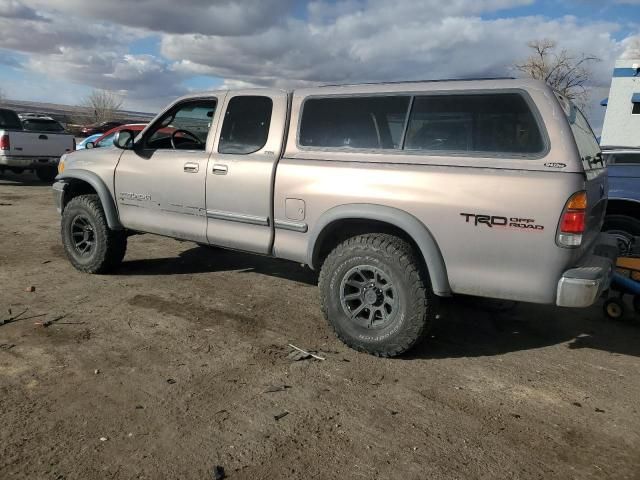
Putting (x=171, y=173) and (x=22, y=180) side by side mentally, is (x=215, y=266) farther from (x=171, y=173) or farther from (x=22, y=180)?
(x=22, y=180)

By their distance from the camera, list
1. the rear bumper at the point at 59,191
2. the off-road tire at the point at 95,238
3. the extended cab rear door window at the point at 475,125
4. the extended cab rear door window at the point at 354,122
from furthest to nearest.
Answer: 1. the rear bumper at the point at 59,191
2. the off-road tire at the point at 95,238
3. the extended cab rear door window at the point at 354,122
4. the extended cab rear door window at the point at 475,125

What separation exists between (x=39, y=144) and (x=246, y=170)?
458 inches

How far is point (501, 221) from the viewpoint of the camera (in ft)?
11.3

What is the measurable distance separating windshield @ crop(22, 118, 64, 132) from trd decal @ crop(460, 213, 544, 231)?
568 inches

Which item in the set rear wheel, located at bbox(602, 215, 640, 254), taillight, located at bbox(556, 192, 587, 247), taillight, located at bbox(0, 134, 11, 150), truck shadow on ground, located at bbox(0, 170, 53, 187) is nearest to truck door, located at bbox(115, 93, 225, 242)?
taillight, located at bbox(556, 192, 587, 247)

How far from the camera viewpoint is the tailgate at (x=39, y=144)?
44.1ft

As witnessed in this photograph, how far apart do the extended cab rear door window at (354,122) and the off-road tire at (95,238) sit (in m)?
2.56

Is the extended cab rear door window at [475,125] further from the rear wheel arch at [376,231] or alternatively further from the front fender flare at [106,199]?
the front fender flare at [106,199]

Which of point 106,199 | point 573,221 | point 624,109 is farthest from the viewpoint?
point 624,109

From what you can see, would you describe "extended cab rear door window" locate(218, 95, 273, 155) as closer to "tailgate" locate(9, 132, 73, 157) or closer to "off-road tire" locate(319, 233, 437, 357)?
"off-road tire" locate(319, 233, 437, 357)

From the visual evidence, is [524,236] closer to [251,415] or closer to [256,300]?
[251,415]

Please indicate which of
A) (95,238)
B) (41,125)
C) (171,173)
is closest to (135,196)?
(171,173)

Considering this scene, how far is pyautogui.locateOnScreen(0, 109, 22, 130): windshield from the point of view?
1404 centimetres

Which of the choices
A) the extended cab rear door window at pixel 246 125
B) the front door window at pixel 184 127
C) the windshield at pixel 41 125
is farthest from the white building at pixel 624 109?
the windshield at pixel 41 125
